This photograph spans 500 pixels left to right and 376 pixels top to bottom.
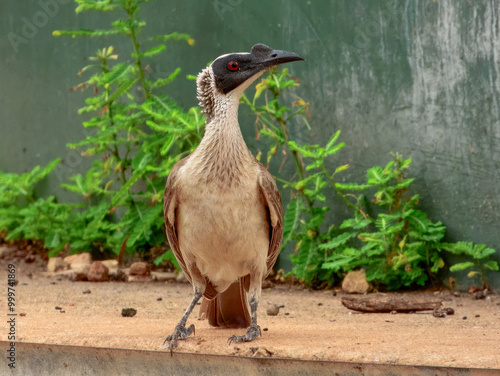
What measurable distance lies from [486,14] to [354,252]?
7.83 feet

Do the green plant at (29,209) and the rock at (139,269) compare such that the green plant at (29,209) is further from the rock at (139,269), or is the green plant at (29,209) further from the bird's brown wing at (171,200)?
the bird's brown wing at (171,200)

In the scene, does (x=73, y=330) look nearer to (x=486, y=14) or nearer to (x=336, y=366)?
(x=336, y=366)

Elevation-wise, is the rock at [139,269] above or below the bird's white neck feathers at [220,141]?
below

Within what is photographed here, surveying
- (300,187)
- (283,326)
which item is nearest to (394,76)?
(300,187)

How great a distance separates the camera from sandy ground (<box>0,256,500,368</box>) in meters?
3.55

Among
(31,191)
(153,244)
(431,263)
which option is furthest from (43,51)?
(431,263)

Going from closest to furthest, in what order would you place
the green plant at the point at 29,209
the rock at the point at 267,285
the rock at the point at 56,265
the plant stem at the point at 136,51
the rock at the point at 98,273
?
the rock at the point at 267,285 → the plant stem at the point at 136,51 → the rock at the point at 98,273 → the rock at the point at 56,265 → the green plant at the point at 29,209

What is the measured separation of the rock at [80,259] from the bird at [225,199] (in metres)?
3.94

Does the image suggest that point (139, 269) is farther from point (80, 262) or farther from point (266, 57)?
point (266, 57)

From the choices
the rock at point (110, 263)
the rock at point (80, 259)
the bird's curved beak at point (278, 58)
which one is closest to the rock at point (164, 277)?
the rock at point (110, 263)

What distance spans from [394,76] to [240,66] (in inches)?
110

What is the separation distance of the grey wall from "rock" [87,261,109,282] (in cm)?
206

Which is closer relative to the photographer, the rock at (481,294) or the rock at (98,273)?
the rock at (481,294)

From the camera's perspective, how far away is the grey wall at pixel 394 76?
238 inches
